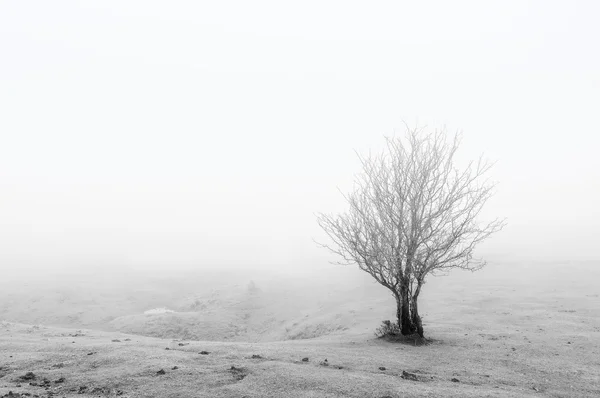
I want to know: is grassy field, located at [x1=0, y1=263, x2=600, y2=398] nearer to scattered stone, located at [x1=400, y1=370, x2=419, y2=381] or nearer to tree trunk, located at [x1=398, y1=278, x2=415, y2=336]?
scattered stone, located at [x1=400, y1=370, x2=419, y2=381]

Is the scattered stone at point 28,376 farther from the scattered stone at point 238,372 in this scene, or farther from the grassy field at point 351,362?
the scattered stone at point 238,372

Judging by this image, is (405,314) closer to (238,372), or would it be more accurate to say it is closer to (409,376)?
(409,376)

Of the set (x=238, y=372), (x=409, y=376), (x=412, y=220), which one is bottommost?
(x=409, y=376)

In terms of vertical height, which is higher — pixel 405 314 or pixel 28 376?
pixel 405 314

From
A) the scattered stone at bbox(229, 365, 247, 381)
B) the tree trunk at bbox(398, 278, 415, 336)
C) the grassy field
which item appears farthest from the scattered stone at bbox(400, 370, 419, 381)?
the tree trunk at bbox(398, 278, 415, 336)

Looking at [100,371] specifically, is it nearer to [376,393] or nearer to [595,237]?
[376,393]

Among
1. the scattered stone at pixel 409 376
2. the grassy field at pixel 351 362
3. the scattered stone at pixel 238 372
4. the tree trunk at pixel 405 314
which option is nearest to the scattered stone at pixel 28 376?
the grassy field at pixel 351 362

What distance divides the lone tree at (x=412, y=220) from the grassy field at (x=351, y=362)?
2839 mm

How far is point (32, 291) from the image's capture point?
36.9 metres

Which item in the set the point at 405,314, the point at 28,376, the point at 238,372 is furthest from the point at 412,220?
the point at 28,376

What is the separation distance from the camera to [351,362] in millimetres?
12320

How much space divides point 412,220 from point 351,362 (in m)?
6.54

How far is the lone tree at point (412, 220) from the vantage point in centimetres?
1600

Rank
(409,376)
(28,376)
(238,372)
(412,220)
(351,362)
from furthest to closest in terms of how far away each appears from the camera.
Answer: (412,220) < (351,362) < (409,376) < (238,372) < (28,376)
